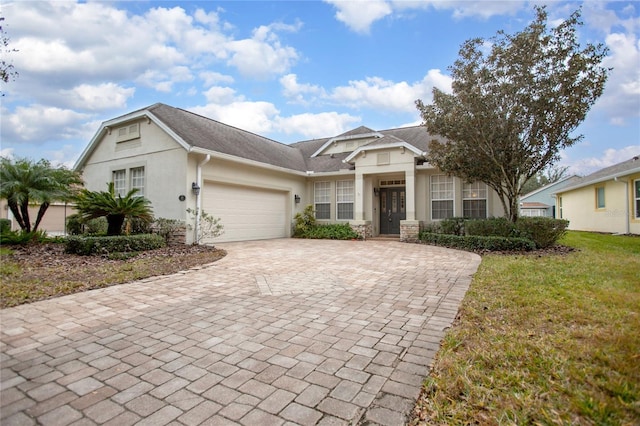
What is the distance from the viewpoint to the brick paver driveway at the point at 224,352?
2.07 m

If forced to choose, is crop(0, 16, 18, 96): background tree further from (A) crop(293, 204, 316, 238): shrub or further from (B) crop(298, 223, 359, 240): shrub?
(B) crop(298, 223, 359, 240): shrub

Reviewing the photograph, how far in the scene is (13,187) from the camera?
333 inches

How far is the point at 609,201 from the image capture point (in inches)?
611

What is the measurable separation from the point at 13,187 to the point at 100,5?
536 centimetres

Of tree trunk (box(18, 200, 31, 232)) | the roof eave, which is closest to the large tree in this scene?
the roof eave

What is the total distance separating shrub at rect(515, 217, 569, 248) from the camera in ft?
31.4

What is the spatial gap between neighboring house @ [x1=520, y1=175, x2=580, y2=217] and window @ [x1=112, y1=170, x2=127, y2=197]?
28.0 metres

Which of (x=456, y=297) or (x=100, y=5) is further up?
(x=100, y=5)

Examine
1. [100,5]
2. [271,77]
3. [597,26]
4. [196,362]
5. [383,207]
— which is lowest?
[196,362]

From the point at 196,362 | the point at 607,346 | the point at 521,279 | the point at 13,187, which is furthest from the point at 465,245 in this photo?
the point at 13,187

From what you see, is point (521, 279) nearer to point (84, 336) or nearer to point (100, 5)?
point (84, 336)

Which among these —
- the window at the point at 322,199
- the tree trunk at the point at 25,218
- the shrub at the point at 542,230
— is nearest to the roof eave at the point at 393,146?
the window at the point at 322,199

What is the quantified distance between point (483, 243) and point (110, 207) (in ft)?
34.8

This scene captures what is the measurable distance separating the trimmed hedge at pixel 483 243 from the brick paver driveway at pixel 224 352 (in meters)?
5.06
